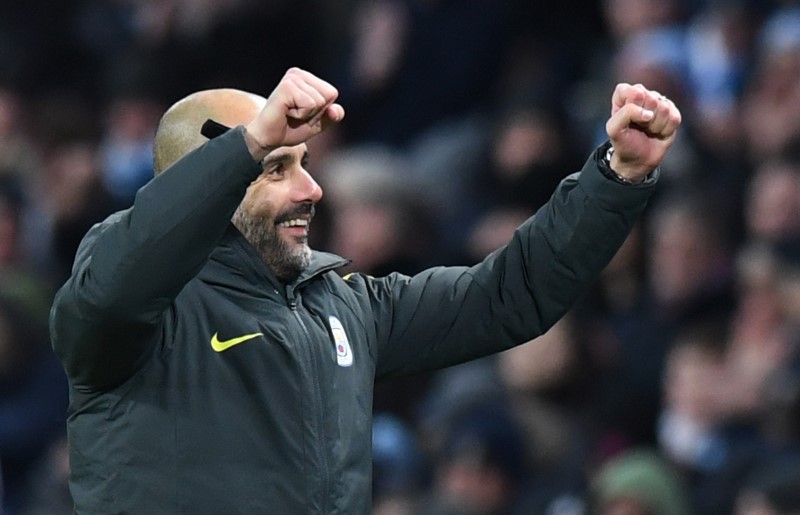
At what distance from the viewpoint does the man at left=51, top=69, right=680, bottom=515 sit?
3.19m

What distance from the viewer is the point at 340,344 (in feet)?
11.9

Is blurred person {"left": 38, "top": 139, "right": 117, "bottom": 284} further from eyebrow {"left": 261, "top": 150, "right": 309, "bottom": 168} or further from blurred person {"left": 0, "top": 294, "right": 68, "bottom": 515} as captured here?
eyebrow {"left": 261, "top": 150, "right": 309, "bottom": 168}

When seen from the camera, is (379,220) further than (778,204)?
Yes

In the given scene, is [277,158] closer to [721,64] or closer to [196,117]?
[196,117]

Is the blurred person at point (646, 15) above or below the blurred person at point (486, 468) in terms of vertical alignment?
above

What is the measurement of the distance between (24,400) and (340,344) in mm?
4424

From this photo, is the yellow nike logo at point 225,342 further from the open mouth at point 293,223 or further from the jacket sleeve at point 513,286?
the jacket sleeve at point 513,286

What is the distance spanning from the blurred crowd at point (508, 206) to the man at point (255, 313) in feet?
5.51

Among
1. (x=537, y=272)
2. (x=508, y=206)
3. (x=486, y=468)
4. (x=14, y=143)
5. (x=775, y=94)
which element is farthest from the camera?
(x=14, y=143)

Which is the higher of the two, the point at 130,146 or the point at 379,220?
the point at 379,220

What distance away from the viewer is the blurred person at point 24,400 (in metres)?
7.74

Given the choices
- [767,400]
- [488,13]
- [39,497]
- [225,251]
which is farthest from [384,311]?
[488,13]

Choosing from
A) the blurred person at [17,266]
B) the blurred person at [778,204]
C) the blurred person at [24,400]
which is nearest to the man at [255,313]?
the blurred person at [778,204]

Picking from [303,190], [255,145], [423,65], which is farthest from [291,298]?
[423,65]
